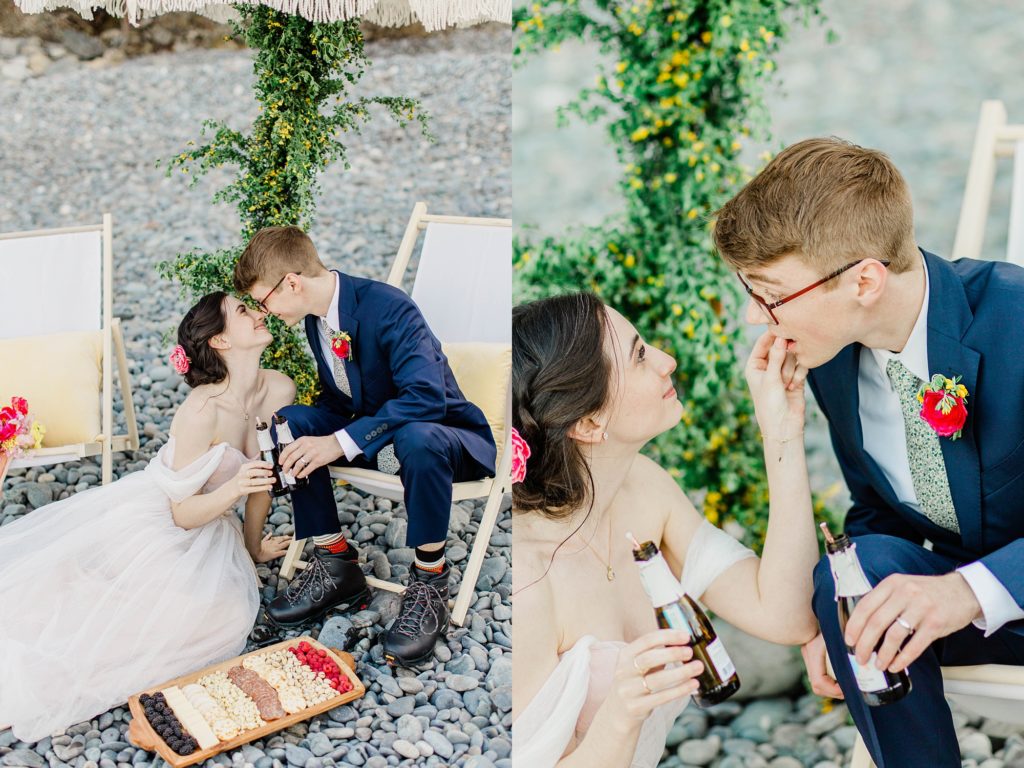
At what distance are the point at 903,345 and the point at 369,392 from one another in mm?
1378

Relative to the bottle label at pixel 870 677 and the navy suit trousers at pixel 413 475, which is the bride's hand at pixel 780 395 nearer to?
the bottle label at pixel 870 677

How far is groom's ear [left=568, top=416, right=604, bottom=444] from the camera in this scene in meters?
2.23

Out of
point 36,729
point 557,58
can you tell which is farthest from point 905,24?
point 36,729

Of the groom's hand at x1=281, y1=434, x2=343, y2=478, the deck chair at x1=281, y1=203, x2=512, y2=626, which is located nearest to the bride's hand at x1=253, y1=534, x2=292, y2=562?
the deck chair at x1=281, y1=203, x2=512, y2=626

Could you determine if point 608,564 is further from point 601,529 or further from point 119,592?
point 119,592

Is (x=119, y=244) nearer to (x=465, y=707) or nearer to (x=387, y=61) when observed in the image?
(x=387, y=61)

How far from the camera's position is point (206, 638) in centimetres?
280

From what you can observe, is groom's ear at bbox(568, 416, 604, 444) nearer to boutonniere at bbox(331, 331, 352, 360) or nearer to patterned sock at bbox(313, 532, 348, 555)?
boutonniere at bbox(331, 331, 352, 360)

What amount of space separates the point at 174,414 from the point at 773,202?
174 centimetres

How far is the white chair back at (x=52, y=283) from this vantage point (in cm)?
278

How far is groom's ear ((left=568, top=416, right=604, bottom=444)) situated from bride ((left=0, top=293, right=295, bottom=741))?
0.93 metres

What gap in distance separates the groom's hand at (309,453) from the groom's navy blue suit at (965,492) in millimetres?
1328

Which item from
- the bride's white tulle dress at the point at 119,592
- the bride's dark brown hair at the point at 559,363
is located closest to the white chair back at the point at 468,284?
the bride's dark brown hair at the point at 559,363

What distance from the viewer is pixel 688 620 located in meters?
2.01
